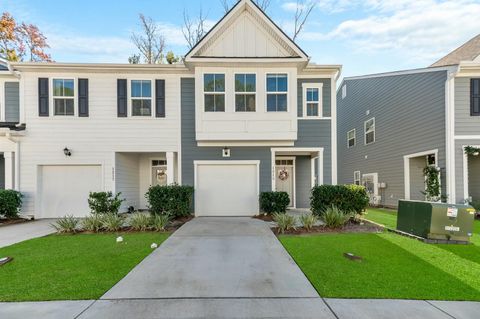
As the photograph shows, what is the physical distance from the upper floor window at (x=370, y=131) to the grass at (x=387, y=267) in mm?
10122

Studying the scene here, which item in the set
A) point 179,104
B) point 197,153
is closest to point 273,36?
point 179,104

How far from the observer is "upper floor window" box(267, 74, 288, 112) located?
428 inches

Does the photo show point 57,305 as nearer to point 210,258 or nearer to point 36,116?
point 210,258

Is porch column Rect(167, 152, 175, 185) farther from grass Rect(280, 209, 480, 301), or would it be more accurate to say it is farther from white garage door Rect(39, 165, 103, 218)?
grass Rect(280, 209, 480, 301)

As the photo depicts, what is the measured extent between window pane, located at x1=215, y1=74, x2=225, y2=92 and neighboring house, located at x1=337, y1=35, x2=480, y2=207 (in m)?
8.91

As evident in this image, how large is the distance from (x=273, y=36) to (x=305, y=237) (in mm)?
7585

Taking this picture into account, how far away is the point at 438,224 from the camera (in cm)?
695

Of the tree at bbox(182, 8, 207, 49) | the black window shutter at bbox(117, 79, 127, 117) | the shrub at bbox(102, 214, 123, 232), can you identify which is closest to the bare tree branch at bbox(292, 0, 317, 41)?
the tree at bbox(182, 8, 207, 49)

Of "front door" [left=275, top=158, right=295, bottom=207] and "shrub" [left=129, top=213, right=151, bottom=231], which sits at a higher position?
"front door" [left=275, top=158, right=295, bottom=207]

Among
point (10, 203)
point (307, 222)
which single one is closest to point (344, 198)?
point (307, 222)

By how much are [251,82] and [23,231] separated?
907 centimetres

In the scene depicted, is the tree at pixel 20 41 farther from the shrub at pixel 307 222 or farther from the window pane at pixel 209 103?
the shrub at pixel 307 222

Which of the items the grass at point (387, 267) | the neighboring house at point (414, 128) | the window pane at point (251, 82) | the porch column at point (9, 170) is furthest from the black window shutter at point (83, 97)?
the neighboring house at point (414, 128)

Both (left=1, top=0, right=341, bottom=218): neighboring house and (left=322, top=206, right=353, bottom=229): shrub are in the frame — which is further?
(left=1, top=0, right=341, bottom=218): neighboring house
